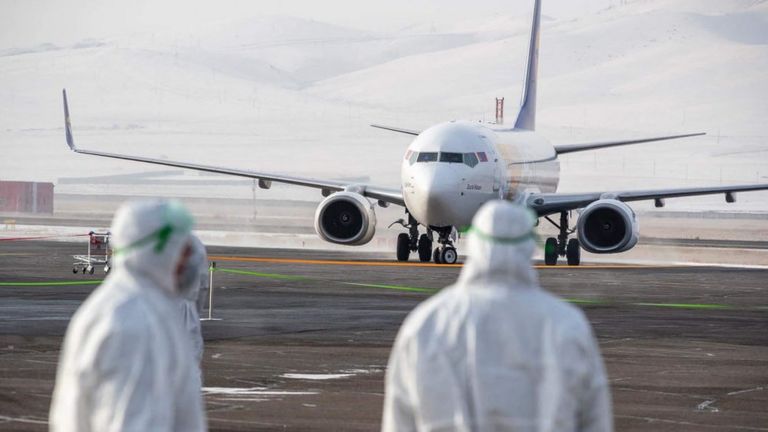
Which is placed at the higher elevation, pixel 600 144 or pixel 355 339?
pixel 600 144

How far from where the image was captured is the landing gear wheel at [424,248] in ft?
127

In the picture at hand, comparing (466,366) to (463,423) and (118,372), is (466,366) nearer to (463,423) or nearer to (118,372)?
(463,423)

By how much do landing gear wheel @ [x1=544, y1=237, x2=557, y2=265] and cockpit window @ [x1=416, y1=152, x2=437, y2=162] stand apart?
12.3 ft

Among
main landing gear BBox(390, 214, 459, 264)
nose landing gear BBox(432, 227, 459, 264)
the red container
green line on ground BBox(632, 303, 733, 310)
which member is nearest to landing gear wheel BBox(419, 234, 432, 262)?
main landing gear BBox(390, 214, 459, 264)

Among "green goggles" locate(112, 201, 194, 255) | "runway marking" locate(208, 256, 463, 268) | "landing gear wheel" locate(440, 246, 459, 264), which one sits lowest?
"runway marking" locate(208, 256, 463, 268)

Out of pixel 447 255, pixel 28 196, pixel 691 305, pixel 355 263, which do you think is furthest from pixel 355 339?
pixel 28 196

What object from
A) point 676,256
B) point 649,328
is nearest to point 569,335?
point 649,328

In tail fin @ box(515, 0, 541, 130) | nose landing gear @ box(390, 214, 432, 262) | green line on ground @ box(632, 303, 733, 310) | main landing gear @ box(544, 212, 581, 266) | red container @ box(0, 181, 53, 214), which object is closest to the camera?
green line on ground @ box(632, 303, 733, 310)

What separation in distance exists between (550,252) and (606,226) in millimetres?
1761

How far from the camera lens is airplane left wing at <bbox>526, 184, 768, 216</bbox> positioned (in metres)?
38.4

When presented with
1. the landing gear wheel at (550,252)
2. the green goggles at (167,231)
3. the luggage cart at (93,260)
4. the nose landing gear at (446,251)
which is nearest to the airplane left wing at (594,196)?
the landing gear wheel at (550,252)

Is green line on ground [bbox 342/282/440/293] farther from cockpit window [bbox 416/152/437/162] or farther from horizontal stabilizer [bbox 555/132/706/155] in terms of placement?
horizontal stabilizer [bbox 555/132/706/155]

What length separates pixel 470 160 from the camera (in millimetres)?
36438

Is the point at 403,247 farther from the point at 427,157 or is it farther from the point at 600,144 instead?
the point at 600,144
